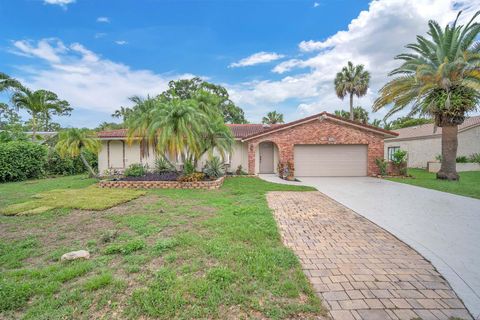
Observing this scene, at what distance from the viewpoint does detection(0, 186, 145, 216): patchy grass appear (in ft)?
22.5

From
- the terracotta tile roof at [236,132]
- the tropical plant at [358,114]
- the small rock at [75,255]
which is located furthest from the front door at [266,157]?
the tropical plant at [358,114]

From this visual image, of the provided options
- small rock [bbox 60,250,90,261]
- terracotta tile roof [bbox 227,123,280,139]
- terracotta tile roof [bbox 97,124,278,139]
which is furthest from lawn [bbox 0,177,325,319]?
terracotta tile roof [bbox 227,123,280,139]

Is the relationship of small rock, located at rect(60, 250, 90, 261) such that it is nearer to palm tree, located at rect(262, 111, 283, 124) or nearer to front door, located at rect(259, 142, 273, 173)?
front door, located at rect(259, 142, 273, 173)

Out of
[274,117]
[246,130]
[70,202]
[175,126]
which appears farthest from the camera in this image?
[274,117]

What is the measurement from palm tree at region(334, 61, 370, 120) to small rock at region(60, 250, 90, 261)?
31.5 meters

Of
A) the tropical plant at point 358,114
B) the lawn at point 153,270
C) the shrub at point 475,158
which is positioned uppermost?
the tropical plant at point 358,114

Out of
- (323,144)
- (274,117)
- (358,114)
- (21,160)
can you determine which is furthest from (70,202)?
(358,114)

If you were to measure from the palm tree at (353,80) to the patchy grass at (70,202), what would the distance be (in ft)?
93.4

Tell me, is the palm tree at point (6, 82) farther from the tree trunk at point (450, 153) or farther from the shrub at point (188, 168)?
the tree trunk at point (450, 153)

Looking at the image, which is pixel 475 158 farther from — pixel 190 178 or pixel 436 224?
pixel 190 178

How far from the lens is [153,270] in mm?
3234

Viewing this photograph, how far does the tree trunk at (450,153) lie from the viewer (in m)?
Answer: 12.4

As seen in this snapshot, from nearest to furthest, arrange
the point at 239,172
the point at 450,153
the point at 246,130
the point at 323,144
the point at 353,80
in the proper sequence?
the point at 450,153 < the point at 323,144 < the point at 239,172 < the point at 246,130 < the point at 353,80

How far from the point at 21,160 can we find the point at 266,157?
1664 cm
